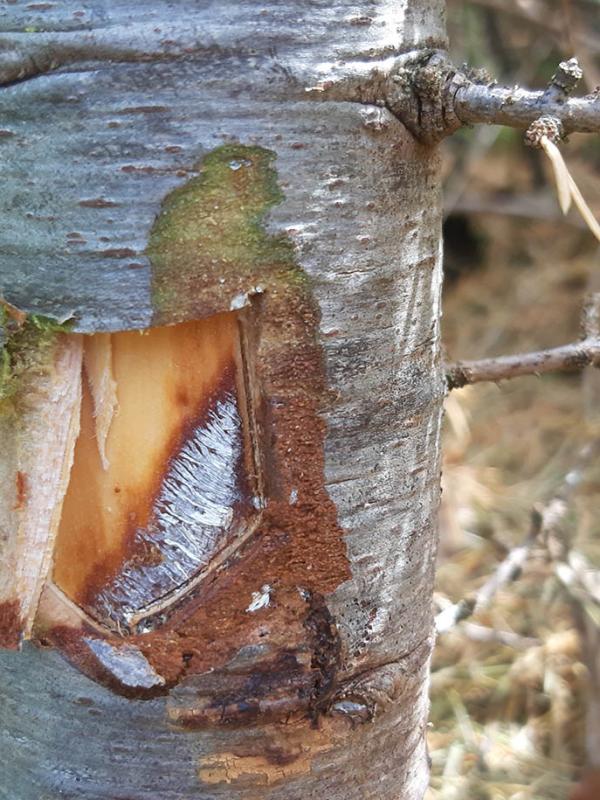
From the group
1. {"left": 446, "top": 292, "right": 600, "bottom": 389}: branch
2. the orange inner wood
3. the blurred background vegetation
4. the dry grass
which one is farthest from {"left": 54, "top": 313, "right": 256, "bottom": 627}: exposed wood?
the dry grass

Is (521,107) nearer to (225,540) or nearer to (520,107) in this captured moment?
(520,107)

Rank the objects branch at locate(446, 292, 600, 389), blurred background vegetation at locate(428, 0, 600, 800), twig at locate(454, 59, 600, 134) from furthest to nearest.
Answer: blurred background vegetation at locate(428, 0, 600, 800), branch at locate(446, 292, 600, 389), twig at locate(454, 59, 600, 134)

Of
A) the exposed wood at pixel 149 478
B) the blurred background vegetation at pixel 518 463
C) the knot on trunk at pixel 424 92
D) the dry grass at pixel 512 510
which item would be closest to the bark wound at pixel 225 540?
the exposed wood at pixel 149 478

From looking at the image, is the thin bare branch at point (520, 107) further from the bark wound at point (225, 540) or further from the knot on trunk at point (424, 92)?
the bark wound at point (225, 540)

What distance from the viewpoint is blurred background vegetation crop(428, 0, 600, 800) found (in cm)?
167

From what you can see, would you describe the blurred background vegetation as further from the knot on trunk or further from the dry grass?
the knot on trunk

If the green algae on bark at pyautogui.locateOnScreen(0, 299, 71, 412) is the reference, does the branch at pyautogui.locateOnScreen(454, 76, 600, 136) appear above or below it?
above

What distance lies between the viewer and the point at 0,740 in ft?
2.46

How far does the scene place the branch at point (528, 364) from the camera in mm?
888

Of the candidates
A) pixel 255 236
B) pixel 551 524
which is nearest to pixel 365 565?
pixel 255 236

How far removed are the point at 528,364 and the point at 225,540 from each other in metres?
0.37

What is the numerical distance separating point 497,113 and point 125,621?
40 cm

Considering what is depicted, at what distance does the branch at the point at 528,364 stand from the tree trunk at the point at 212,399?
0.17 m

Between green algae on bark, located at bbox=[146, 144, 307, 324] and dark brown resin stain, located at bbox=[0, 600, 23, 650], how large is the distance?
0.73 feet
